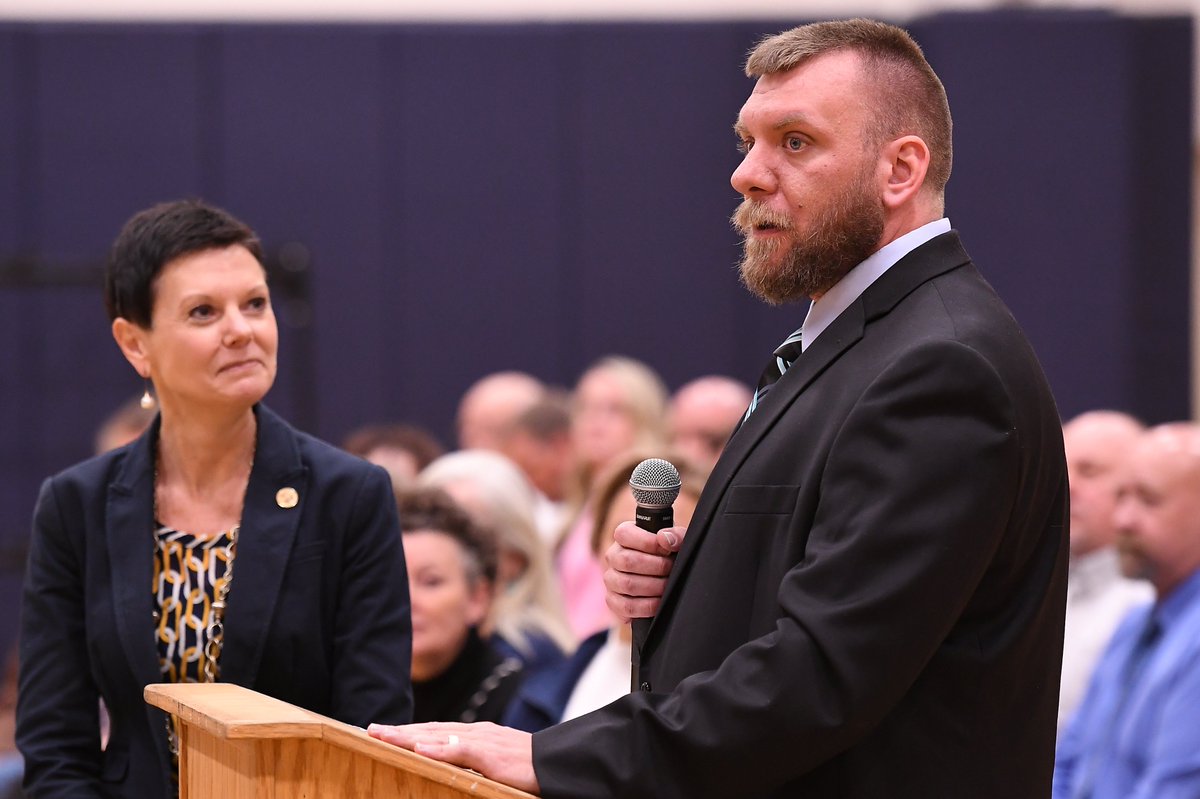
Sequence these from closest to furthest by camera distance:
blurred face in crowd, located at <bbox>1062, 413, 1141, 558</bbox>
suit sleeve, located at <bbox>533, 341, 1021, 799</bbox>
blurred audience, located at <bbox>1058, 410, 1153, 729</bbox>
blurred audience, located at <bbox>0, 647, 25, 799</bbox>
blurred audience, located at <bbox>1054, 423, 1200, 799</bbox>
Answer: suit sleeve, located at <bbox>533, 341, 1021, 799</bbox>, blurred audience, located at <bbox>1054, 423, 1200, 799</bbox>, blurred audience, located at <bbox>0, 647, 25, 799</bbox>, blurred audience, located at <bbox>1058, 410, 1153, 729</bbox>, blurred face in crowd, located at <bbox>1062, 413, 1141, 558</bbox>

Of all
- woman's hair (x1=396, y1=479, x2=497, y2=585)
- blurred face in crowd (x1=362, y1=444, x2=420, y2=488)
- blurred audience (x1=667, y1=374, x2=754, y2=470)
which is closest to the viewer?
woman's hair (x1=396, y1=479, x2=497, y2=585)

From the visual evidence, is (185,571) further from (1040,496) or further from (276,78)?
(276,78)

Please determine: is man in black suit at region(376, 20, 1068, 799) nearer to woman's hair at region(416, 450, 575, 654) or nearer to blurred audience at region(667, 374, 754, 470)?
woman's hair at region(416, 450, 575, 654)

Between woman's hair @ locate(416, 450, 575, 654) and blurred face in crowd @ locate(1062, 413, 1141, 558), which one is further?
blurred face in crowd @ locate(1062, 413, 1141, 558)

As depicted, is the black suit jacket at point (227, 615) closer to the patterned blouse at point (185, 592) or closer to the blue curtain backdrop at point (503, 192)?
the patterned blouse at point (185, 592)

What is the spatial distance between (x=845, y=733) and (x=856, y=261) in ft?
1.68

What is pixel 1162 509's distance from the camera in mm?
3471

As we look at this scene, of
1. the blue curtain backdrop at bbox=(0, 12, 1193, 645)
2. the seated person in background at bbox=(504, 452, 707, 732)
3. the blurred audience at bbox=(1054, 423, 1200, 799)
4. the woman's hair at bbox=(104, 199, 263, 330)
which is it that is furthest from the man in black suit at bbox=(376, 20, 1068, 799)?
the blue curtain backdrop at bbox=(0, 12, 1193, 645)

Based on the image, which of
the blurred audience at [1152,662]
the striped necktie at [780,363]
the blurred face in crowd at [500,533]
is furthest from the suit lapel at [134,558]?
the blurred audience at [1152,662]

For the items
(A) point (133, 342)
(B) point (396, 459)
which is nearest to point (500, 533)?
(B) point (396, 459)

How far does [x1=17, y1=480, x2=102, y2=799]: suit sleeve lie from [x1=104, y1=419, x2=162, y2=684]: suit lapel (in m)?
0.07

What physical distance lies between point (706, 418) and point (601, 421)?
1.26 ft

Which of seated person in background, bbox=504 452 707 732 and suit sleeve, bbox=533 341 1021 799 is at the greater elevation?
suit sleeve, bbox=533 341 1021 799

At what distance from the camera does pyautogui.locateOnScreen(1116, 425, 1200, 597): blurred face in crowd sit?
3.39 metres
